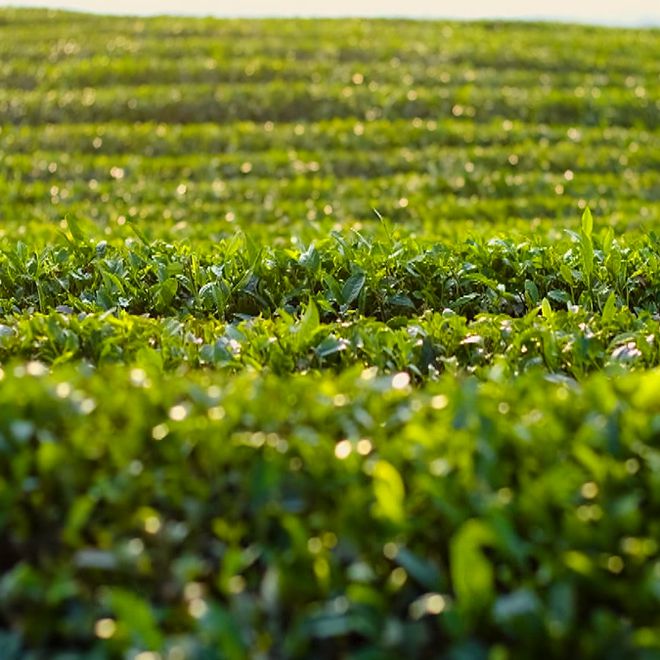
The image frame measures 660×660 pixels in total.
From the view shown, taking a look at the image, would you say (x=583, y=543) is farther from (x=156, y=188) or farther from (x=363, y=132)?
(x=363, y=132)

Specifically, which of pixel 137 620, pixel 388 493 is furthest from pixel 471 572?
pixel 137 620

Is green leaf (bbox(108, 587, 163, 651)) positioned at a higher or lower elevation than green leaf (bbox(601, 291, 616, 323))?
lower

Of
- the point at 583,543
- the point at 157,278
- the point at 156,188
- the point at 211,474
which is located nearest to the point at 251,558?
the point at 211,474

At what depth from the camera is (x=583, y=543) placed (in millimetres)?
2975

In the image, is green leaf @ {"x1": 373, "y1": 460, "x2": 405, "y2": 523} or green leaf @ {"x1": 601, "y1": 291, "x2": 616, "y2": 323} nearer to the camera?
green leaf @ {"x1": 373, "y1": 460, "x2": 405, "y2": 523}

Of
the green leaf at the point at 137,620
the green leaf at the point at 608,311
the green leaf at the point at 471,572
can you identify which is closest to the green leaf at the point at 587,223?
the green leaf at the point at 608,311

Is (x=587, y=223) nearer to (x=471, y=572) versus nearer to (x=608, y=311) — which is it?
(x=608, y=311)

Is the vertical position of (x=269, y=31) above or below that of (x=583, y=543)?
above

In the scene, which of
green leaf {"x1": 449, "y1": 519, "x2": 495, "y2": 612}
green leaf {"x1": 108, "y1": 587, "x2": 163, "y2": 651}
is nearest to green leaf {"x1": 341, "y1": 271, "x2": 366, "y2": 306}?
green leaf {"x1": 449, "y1": 519, "x2": 495, "y2": 612}

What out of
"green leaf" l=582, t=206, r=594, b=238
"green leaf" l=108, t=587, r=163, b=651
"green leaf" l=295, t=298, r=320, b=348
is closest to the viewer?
"green leaf" l=108, t=587, r=163, b=651

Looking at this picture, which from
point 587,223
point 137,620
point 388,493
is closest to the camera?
point 137,620

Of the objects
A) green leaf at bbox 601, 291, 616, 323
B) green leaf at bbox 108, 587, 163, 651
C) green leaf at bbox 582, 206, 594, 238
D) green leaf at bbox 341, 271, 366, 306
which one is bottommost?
green leaf at bbox 108, 587, 163, 651

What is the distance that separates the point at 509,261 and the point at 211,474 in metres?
3.96

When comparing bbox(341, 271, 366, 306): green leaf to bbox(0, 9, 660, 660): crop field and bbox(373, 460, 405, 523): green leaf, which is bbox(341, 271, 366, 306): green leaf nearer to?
bbox(0, 9, 660, 660): crop field
